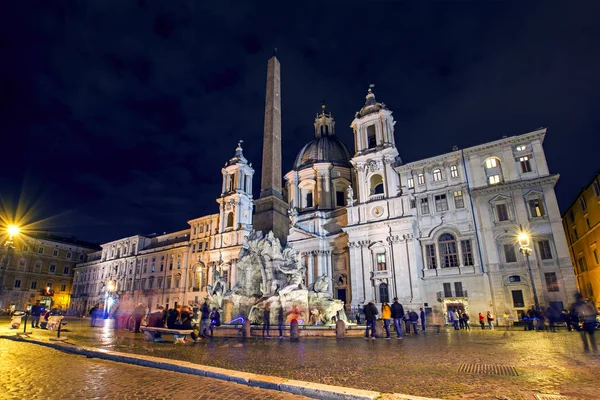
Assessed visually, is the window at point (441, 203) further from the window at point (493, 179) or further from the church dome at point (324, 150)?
the church dome at point (324, 150)

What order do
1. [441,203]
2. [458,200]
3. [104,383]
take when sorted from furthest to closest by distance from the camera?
[441,203], [458,200], [104,383]

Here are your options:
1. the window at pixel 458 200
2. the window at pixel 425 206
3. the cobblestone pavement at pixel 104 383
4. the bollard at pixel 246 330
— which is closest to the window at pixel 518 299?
the window at pixel 458 200

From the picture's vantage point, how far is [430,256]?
106 ft

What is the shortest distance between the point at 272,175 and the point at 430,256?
2091 cm

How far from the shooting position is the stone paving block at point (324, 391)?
4602mm

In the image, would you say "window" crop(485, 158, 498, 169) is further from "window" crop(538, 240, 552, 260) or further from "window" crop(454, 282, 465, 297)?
"window" crop(454, 282, 465, 297)

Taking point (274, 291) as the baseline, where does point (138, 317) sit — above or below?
below

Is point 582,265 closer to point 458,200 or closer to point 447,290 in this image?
point 458,200

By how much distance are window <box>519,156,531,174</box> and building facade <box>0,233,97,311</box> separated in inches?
2697

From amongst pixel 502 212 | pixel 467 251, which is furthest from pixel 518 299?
pixel 502 212

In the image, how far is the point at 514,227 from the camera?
2873 centimetres

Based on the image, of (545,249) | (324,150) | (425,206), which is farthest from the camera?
(324,150)

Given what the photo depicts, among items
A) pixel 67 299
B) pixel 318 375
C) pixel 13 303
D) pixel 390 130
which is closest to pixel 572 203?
pixel 390 130

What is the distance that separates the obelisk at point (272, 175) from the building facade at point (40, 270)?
176ft
